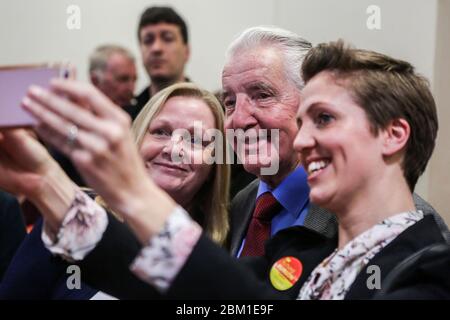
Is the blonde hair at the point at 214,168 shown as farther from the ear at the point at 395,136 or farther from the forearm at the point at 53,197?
the forearm at the point at 53,197

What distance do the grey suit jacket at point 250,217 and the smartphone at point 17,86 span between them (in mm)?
736

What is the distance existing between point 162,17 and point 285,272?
194 centimetres

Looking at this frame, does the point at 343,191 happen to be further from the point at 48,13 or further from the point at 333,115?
the point at 48,13

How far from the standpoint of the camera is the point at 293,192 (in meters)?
1.74

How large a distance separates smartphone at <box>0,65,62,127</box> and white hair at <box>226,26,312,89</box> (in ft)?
3.09

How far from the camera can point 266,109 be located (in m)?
1.81

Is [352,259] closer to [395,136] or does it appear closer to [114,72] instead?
[395,136]

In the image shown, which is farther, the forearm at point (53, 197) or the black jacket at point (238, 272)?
the forearm at point (53, 197)

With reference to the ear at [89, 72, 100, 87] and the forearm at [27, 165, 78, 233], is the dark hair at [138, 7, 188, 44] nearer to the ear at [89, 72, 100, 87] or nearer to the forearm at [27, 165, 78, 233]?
the ear at [89, 72, 100, 87]

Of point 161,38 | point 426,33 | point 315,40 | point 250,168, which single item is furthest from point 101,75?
point 250,168

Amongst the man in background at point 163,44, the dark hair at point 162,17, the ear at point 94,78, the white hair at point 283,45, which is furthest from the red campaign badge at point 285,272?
the ear at point 94,78

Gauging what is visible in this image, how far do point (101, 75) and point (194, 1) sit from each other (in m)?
0.61

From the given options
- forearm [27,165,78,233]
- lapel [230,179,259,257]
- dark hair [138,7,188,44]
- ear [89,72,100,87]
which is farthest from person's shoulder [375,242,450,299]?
ear [89,72,100,87]

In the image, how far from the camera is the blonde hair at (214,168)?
1.92m
